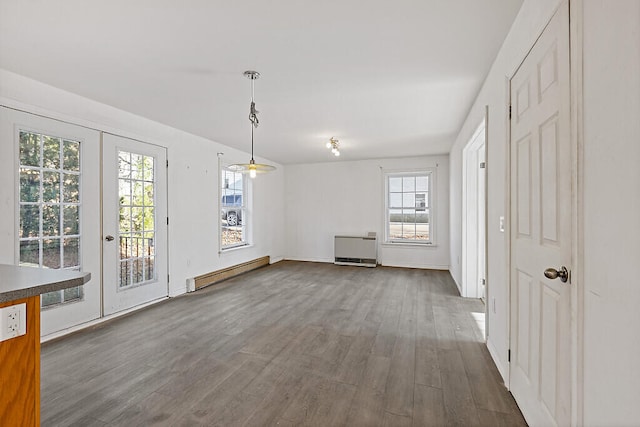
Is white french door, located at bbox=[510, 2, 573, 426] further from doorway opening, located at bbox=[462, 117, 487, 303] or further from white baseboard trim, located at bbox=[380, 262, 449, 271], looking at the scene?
white baseboard trim, located at bbox=[380, 262, 449, 271]

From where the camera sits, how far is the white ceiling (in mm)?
1905

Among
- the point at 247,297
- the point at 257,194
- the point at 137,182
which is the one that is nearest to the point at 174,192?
the point at 137,182

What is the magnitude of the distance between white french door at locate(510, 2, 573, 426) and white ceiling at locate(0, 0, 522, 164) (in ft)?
2.11

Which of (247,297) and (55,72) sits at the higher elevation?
(55,72)

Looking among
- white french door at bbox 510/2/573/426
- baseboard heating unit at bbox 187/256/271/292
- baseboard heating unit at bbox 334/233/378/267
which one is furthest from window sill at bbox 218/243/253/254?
white french door at bbox 510/2/573/426

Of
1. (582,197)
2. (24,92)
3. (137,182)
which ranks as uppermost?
(24,92)

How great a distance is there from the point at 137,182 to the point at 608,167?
14.7 ft

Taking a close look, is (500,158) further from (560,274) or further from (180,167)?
(180,167)

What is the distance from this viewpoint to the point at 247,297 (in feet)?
14.8

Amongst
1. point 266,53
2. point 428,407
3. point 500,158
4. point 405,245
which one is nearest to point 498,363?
point 428,407

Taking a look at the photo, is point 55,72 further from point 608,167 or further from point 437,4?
point 608,167

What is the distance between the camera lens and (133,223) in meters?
3.96

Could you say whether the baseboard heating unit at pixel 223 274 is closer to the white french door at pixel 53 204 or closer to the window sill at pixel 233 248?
the window sill at pixel 233 248

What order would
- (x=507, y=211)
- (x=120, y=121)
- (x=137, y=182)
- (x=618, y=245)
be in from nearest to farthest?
(x=618, y=245) < (x=507, y=211) < (x=120, y=121) < (x=137, y=182)
